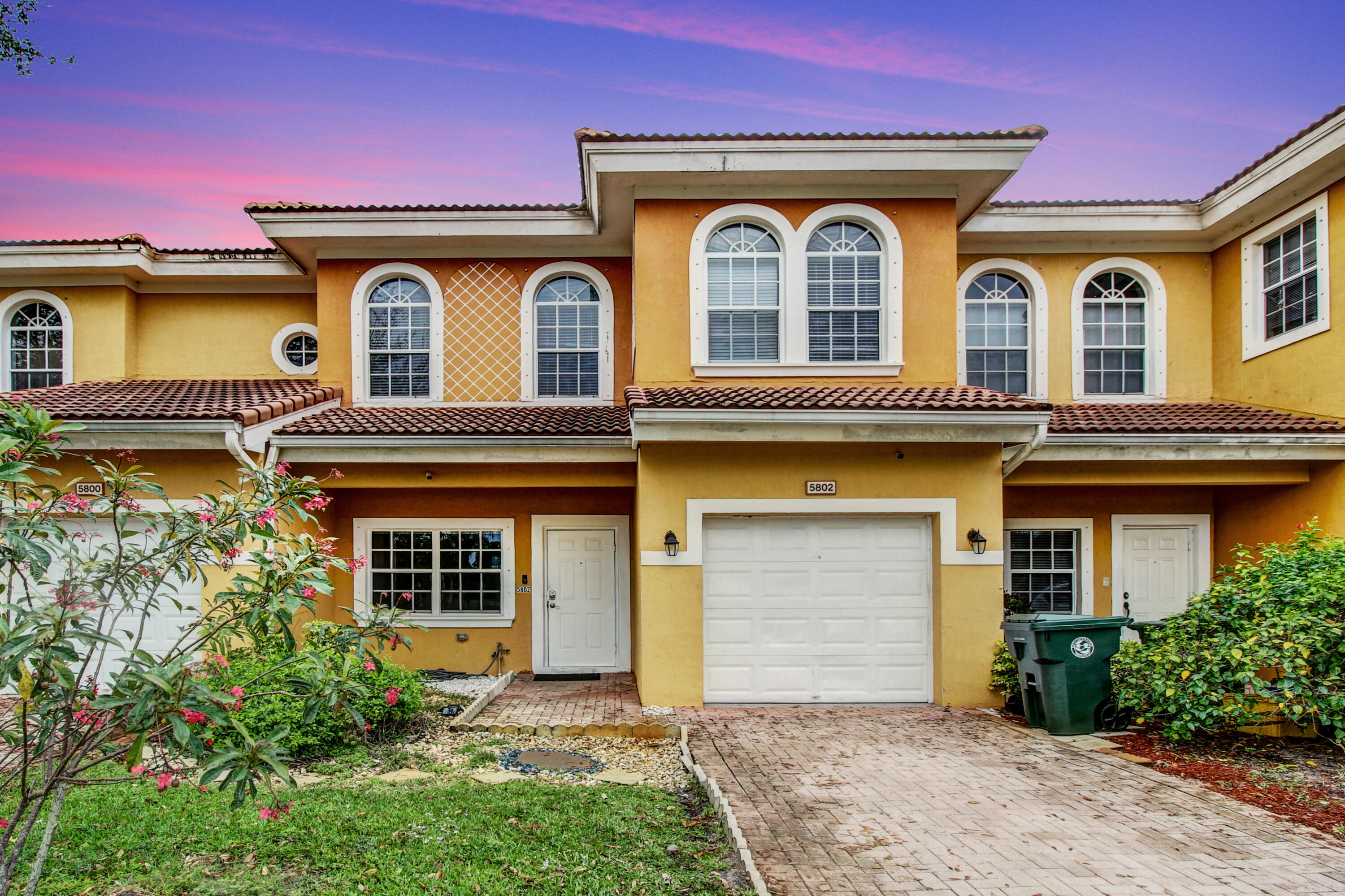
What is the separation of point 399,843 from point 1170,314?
480 inches

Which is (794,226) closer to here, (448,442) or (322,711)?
(448,442)

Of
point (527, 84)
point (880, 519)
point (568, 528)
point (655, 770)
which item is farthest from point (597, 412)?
point (527, 84)

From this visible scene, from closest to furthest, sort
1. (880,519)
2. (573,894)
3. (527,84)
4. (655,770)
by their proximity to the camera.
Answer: (573,894)
(655,770)
(880,519)
(527,84)

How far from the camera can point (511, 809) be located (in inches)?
205

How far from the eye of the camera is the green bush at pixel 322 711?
21.1 ft

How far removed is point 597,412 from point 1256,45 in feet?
54.5

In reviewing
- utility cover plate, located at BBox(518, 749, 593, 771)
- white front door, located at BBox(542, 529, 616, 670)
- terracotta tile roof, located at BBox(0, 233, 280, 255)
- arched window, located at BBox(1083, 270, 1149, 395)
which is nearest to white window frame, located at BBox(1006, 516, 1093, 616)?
arched window, located at BBox(1083, 270, 1149, 395)

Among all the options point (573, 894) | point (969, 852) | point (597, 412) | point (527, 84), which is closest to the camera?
point (573, 894)

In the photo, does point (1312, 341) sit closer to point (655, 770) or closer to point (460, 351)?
point (655, 770)

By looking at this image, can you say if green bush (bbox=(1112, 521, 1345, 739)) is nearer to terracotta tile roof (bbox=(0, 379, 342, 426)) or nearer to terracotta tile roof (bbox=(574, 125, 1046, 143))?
terracotta tile roof (bbox=(574, 125, 1046, 143))

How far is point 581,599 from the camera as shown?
10.6 metres

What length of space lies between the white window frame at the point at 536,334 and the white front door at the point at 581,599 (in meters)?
2.01

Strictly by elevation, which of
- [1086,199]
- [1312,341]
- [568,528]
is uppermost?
[1086,199]

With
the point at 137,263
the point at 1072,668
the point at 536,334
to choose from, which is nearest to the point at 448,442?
the point at 536,334
